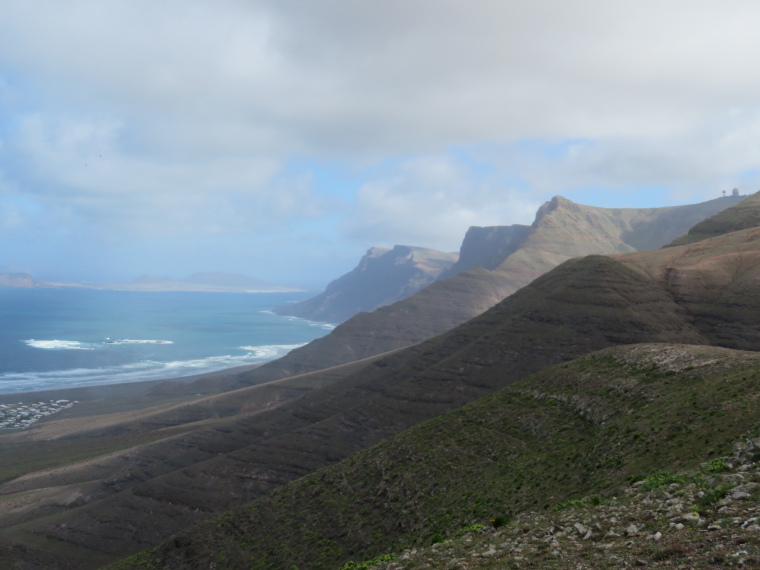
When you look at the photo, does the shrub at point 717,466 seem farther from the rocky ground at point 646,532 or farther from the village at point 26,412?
the village at point 26,412

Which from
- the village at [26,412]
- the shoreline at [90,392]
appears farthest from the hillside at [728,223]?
the village at [26,412]

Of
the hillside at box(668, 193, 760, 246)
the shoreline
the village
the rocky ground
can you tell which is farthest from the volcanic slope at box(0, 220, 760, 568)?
the shoreline

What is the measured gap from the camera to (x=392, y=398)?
7044 centimetres

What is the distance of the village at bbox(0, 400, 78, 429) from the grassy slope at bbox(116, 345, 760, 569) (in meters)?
103

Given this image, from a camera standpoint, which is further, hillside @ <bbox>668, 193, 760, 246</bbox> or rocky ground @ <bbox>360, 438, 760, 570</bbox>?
hillside @ <bbox>668, 193, 760, 246</bbox>

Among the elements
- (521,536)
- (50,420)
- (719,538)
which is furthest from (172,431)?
(719,538)

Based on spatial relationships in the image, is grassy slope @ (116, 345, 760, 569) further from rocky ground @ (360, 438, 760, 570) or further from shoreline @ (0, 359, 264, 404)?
shoreline @ (0, 359, 264, 404)

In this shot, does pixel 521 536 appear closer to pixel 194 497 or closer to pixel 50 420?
pixel 194 497

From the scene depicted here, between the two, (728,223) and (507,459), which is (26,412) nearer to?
(507,459)

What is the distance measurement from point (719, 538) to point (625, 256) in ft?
300

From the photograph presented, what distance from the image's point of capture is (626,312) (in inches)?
2899

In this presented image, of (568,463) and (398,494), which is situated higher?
(568,463)

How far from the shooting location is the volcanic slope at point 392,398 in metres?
59.5

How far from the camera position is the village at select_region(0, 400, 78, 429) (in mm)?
128375
